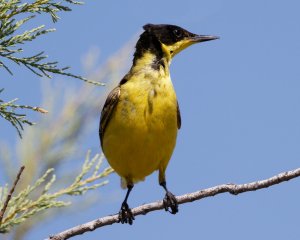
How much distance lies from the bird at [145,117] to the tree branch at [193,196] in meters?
0.95

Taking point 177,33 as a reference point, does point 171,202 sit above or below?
below

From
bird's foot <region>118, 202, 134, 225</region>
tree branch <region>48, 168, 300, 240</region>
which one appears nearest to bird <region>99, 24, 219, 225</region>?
bird's foot <region>118, 202, 134, 225</region>

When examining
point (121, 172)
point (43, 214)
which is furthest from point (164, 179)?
point (43, 214)

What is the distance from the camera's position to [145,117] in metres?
5.40

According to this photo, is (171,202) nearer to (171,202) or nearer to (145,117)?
(171,202)

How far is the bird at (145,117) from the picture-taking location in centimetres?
542

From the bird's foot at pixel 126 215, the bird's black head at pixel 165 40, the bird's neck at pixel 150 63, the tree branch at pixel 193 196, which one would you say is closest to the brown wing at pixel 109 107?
the bird's neck at pixel 150 63

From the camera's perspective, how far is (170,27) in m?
6.13

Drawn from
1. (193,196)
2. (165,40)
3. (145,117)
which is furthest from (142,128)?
(193,196)

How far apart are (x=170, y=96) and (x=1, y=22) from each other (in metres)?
1.71

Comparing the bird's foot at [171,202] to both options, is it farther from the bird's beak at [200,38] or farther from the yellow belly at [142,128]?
the bird's beak at [200,38]

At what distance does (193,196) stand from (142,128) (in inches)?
50.9

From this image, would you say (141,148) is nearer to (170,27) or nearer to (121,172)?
(121,172)

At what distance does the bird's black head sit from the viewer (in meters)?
5.95
